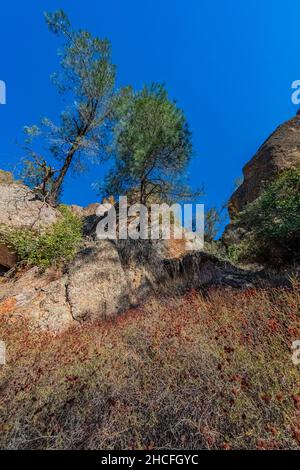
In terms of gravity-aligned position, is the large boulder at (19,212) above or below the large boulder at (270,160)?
below

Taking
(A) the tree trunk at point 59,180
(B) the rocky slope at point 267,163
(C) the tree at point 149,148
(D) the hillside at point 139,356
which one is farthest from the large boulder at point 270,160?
(A) the tree trunk at point 59,180

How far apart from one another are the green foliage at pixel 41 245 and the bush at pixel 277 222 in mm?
5502

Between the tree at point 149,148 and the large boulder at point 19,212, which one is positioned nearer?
the large boulder at point 19,212

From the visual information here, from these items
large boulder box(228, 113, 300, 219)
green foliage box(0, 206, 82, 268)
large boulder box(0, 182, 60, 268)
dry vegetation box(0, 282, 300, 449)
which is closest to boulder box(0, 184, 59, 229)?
large boulder box(0, 182, 60, 268)

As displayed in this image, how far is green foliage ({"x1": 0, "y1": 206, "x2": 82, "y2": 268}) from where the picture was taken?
8.56 meters

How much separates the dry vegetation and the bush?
326 centimetres

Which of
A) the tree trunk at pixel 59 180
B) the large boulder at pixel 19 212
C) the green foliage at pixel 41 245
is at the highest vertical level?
the tree trunk at pixel 59 180

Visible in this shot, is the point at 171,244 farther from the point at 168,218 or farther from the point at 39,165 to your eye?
the point at 39,165

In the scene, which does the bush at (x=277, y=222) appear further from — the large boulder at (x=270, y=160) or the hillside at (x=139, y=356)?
the large boulder at (x=270, y=160)

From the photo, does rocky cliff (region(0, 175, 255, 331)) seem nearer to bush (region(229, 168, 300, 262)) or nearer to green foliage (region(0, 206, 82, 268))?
green foliage (region(0, 206, 82, 268))

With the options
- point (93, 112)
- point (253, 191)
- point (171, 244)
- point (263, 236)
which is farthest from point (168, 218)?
point (93, 112)

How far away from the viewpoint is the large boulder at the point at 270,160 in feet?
41.8

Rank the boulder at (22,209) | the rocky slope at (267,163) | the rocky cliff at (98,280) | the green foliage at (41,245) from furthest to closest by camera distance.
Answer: the rocky slope at (267,163), the boulder at (22,209), the green foliage at (41,245), the rocky cliff at (98,280)
